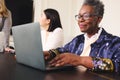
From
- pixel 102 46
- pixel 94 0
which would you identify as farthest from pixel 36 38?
pixel 94 0

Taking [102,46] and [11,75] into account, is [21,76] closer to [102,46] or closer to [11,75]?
[11,75]

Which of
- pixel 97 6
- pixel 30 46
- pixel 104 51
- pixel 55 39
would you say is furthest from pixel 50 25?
pixel 30 46

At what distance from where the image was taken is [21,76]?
3.73 ft

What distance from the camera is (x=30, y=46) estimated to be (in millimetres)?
1322

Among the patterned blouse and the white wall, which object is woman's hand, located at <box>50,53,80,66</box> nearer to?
the patterned blouse

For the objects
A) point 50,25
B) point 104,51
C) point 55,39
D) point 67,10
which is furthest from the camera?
point 67,10

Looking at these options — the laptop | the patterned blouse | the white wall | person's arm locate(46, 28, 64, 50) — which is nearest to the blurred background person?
person's arm locate(46, 28, 64, 50)

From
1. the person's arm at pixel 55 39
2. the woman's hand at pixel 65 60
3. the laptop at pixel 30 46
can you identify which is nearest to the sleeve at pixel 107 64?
the woman's hand at pixel 65 60

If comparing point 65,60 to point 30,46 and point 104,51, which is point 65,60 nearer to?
point 30,46

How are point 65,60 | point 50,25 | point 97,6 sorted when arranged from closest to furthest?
point 65,60
point 97,6
point 50,25

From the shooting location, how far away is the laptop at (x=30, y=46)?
122cm

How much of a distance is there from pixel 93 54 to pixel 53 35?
1340 millimetres

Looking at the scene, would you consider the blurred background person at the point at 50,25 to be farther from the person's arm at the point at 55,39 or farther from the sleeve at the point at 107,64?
the sleeve at the point at 107,64

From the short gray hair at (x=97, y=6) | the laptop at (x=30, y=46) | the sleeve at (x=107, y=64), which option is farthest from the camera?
the short gray hair at (x=97, y=6)
